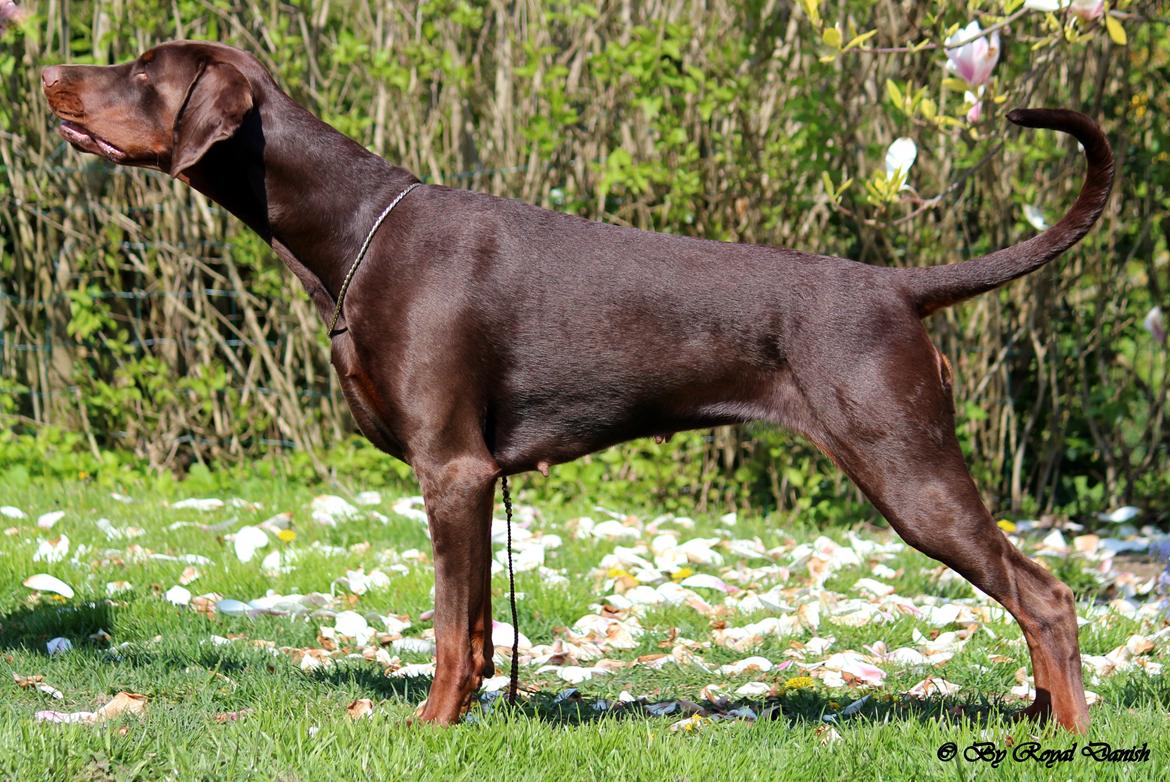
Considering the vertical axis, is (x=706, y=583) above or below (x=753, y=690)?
below

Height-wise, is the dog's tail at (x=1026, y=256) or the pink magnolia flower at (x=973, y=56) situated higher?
the pink magnolia flower at (x=973, y=56)

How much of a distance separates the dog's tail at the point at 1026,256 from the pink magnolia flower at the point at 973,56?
53 centimetres

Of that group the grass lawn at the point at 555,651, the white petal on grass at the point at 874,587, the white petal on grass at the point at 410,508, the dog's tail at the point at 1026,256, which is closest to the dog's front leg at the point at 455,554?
the grass lawn at the point at 555,651

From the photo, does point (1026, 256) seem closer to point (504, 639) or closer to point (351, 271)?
point (351, 271)

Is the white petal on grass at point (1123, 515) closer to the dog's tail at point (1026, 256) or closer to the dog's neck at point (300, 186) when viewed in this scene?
the dog's tail at point (1026, 256)

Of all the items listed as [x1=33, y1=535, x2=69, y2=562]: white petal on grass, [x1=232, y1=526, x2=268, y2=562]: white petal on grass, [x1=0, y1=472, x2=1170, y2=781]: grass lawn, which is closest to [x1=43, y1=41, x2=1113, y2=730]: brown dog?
[x1=0, y1=472, x2=1170, y2=781]: grass lawn

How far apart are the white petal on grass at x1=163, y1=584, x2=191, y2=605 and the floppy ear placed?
6.24 ft

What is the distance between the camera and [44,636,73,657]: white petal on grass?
4.13 metres

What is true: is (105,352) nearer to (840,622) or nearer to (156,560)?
(156,560)

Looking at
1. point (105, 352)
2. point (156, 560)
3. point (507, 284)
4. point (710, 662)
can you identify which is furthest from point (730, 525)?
point (105, 352)

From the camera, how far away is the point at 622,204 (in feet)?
24.3

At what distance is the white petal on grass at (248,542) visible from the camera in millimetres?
5496

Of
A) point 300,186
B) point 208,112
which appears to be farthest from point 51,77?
point 300,186

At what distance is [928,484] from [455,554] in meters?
1.33
